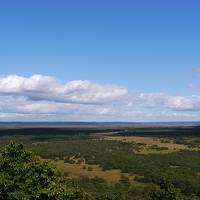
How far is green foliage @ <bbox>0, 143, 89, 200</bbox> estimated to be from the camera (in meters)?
42.1

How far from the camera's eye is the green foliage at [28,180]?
42.1 m

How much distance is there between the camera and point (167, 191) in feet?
150

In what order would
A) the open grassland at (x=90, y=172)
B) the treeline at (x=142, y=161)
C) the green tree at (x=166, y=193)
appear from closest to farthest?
the green tree at (x=166, y=193)
the treeline at (x=142, y=161)
the open grassland at (x=90, y=172)

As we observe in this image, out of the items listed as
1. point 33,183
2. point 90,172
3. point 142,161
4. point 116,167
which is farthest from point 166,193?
point 142,161

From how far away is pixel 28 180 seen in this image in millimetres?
45781

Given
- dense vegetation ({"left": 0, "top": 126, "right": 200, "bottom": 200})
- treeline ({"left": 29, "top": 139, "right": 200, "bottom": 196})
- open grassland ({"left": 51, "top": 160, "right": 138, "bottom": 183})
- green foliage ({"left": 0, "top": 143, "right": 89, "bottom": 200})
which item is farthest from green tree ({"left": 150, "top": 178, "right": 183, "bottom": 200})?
open grassland ({"left": 51, "top": 160, "right": 138, "bottom": 183})

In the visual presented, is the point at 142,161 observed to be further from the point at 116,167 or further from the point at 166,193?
the point at 166,193

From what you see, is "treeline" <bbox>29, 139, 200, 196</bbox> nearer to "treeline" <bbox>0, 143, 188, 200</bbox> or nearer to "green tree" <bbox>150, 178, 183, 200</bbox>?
"green tree" <bbox>150, 178, 183, 200</bbox>

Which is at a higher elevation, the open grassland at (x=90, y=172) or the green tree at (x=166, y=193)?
the green tree at (x=166, y=193)

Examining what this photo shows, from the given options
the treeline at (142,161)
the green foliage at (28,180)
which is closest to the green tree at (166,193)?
the green foliage at (28,180)

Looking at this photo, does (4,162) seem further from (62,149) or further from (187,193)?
(62,149)

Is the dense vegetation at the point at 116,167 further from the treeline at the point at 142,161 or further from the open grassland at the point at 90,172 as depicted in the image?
the open grassland at the point at 90,172

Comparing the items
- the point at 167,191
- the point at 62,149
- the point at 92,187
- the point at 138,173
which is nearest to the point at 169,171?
the point at 138,173

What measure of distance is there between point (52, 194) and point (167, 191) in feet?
35.8
